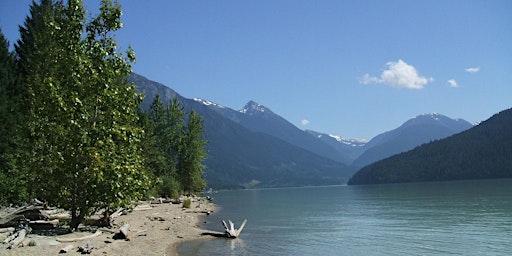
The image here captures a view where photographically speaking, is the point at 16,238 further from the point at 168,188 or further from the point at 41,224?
the point at 168,188

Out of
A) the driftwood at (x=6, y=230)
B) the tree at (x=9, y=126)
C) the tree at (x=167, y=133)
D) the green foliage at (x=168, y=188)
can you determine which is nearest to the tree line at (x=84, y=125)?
the driftwood at (x=6, y=230)

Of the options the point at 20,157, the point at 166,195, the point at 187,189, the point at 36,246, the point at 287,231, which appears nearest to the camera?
the point at 36,246

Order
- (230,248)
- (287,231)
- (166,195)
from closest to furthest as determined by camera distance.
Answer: (230,248)
(287,231)
(166,195)

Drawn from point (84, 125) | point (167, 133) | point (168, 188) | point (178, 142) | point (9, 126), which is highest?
point (167, 133)

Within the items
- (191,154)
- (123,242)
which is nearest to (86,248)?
(123,242)

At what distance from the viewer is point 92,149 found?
24.8 m

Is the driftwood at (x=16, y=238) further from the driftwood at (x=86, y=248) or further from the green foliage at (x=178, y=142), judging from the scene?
the green foliage at (x=178, y=142)

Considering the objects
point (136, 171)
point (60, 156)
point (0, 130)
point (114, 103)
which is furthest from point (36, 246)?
point (0, 130)

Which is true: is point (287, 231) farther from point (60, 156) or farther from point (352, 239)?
point (60, 156)

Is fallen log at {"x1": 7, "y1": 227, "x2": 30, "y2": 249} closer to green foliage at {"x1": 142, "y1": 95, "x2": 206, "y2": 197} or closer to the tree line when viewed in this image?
the tree line

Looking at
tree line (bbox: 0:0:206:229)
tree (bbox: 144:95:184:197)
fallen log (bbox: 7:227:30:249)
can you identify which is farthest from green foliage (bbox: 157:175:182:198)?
fallen log (bbox: 7:227:30:249)

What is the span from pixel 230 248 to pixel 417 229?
24.5m

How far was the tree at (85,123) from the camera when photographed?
25.6 m

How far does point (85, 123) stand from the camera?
2627cm
